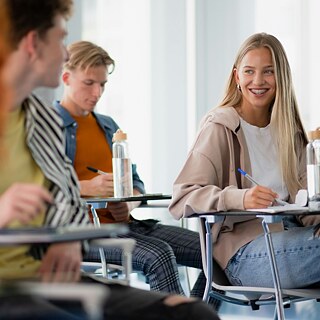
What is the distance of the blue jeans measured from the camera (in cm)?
308

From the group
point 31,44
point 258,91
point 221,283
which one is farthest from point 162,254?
point 31,44

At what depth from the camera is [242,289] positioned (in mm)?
3107

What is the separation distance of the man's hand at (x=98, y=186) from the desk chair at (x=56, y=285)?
6.56ft

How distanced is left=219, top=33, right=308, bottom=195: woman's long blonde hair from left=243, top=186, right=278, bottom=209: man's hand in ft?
1.22

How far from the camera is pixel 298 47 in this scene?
6473 millimetres

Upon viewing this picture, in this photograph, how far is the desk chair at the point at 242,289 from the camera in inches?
119

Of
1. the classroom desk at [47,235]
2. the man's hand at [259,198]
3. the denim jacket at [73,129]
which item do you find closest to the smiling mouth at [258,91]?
the man's hand at [259,198]

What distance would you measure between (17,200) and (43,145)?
13.7 inches

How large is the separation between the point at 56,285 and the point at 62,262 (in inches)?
16.6

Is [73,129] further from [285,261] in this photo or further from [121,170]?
[285,261]

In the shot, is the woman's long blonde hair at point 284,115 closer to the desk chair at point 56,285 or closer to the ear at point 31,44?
the ear at point 31,44

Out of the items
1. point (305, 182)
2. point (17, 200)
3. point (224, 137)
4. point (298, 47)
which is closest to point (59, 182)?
point (17, 200)

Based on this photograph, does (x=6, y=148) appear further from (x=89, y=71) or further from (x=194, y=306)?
(x=89, y=71)

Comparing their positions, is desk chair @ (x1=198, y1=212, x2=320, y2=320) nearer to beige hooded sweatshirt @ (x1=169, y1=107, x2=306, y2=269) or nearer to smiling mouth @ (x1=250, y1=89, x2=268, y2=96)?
beige hooded sweatshirt @ (x1=169, y1=107, x2=306, y2=269)
